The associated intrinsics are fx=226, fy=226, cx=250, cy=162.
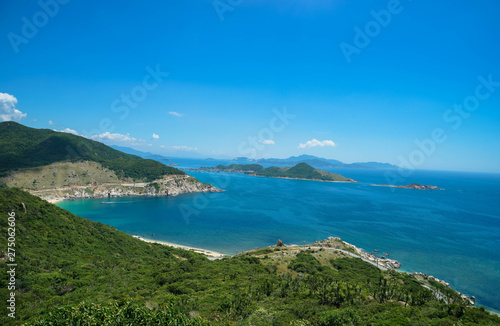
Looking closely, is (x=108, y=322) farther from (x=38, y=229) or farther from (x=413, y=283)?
(x=413, y=283)

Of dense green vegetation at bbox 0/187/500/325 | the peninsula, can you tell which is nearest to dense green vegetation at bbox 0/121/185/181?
the peninsula

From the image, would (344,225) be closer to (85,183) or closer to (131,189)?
(131,189)

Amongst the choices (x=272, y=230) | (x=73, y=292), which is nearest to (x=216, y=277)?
(x=73, y=292)

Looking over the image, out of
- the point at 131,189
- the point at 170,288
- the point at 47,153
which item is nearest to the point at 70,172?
the point at 47,153

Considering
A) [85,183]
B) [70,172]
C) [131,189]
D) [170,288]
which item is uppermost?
[70,172]

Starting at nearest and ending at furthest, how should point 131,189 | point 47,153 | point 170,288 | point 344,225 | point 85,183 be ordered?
1. point 170,288
2. point 344,225
3. point 85,183
4. point 47,153
5. point 131,189

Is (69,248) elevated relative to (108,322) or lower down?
lower down
